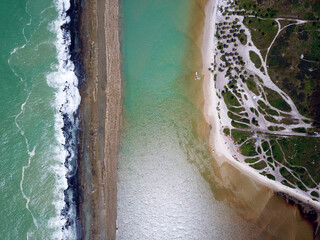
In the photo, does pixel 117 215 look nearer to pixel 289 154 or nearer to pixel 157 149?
pixel 157 149

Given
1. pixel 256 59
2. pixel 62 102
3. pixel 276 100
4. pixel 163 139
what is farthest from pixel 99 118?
pixel 276 100

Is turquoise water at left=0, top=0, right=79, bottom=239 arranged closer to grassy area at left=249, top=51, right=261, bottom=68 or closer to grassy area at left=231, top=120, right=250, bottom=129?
grassy area at left=231, top=120, right=250, bottom=129

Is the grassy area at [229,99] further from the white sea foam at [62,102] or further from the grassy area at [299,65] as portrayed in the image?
the white sea foam at [62,102]

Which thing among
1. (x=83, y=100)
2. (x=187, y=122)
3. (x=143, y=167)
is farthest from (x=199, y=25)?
(x=143, y=167)

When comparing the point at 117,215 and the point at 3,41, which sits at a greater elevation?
the point at 3,41

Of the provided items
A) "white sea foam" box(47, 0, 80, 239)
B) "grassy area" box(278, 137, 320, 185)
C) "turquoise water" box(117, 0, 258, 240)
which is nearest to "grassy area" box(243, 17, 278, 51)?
"turquoise water" box(117, 0, 258, 240)

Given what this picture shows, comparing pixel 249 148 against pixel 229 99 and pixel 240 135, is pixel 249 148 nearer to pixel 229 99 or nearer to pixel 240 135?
pixel 240 135
